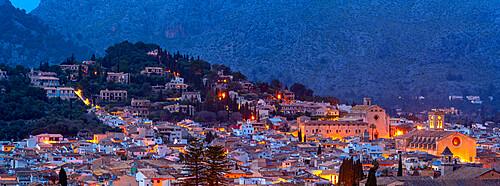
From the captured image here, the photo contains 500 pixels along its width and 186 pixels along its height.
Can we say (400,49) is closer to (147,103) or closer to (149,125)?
(147,103)

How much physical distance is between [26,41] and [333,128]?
11262 cm

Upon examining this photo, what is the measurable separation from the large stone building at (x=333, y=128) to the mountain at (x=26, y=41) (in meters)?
102

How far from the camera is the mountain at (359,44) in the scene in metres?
160

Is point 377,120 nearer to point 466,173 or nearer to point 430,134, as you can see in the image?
point 430,134

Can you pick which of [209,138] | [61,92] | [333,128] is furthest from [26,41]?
[209,138]

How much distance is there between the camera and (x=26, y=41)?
176250 millimetres

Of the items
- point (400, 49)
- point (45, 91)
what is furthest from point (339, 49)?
point (45, 91)

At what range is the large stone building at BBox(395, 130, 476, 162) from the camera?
205ft

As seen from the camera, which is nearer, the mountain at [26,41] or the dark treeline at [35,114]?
the dark treeline at [35,114]

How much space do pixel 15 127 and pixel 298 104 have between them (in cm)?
3527

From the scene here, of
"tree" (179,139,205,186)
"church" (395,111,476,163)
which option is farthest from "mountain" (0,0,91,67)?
"tree" (179,139,205,186)

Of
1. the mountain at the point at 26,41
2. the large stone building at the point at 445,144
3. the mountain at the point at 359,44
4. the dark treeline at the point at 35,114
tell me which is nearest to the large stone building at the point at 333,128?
the large stone building at the point at 445,144

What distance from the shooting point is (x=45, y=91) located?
3716 inches

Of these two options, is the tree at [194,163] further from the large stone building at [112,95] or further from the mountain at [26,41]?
the mountain at [26,41]
